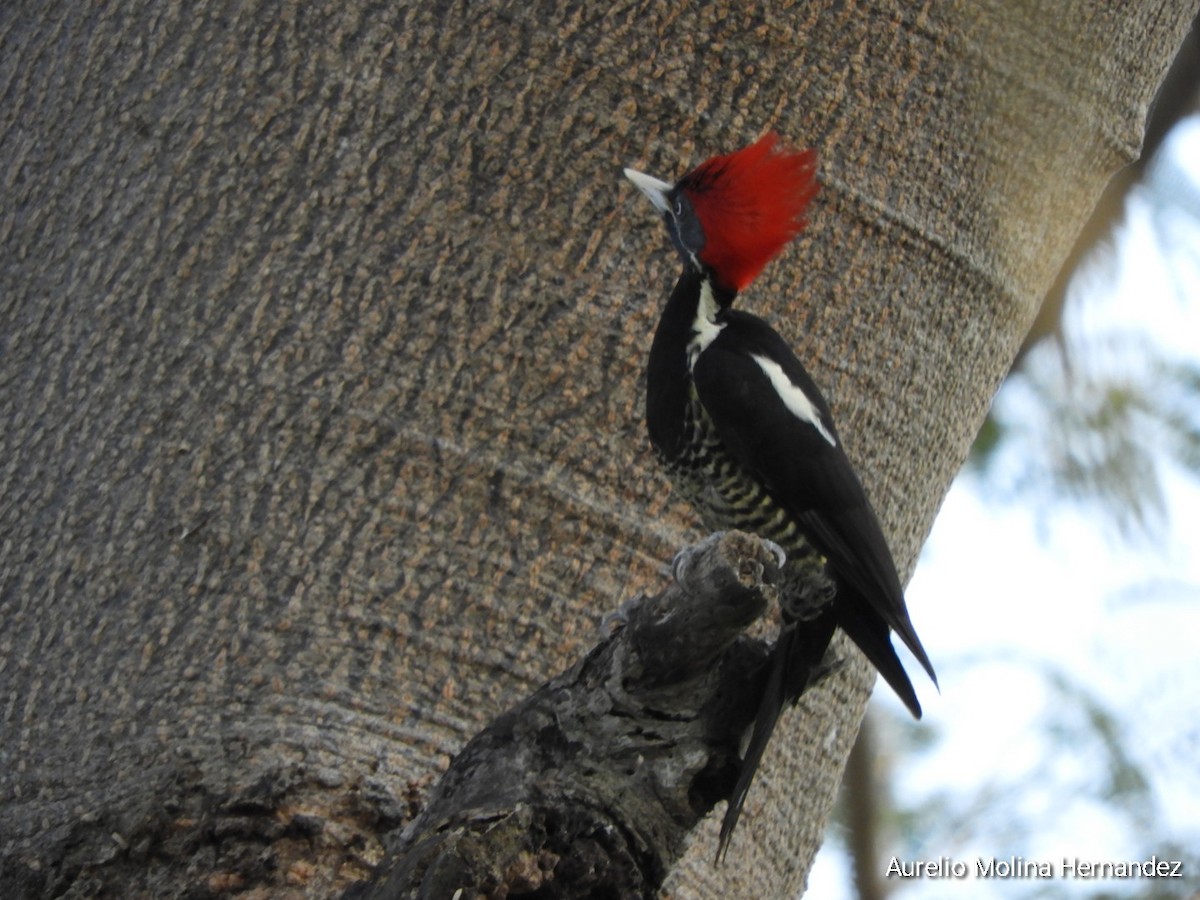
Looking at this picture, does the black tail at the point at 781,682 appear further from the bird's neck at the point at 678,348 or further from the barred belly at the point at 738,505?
the bird's neck at the point at 678,348

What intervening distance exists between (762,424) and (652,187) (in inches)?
16.8

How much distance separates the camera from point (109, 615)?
6.00 ft

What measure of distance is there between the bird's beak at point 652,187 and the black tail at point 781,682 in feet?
2.10

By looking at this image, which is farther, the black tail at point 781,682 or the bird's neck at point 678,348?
the bird's neck at point 678,348

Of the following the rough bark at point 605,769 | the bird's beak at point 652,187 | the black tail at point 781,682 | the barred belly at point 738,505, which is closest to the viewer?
the rough bark at point 605,769

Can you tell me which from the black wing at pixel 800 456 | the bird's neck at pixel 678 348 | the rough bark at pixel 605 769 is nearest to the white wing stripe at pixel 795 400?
the black wing at pixel 800 456

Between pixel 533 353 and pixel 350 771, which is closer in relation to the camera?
pixel 350 771

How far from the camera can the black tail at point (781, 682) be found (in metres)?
1.68

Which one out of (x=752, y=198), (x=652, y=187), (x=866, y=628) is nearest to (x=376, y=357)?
(x=652, y=187)

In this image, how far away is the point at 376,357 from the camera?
1.91 metres

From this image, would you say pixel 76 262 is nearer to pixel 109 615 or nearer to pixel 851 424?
pixel 109 615

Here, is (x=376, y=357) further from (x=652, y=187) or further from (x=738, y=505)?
(x=738, y=505)

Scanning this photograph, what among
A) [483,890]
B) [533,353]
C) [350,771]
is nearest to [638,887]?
[483,890]

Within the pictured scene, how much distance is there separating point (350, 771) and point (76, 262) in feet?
2.74
